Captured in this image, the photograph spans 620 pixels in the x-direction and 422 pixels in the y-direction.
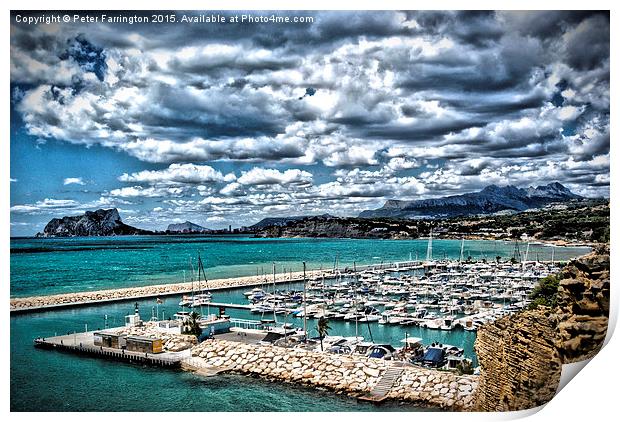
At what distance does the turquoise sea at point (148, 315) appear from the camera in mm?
7984

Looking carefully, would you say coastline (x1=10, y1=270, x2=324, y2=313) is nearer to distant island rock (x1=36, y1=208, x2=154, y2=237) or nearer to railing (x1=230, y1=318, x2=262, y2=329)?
railing (x1=230, y1=318, x2=262, y2=329)

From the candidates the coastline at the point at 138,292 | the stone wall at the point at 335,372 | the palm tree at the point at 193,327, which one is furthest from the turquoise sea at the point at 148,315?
the palm tree at the point at 193,327

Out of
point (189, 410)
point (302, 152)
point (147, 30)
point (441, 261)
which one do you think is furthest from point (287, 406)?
point (147, 30)

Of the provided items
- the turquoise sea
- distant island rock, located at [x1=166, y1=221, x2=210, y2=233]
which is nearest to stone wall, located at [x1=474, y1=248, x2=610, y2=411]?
the turquoise sea

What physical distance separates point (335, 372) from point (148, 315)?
4579 millimetres

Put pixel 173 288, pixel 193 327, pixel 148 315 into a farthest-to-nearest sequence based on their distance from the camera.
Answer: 1. pixel 148 315
2. pixel 173 288
3. pixel 193 327

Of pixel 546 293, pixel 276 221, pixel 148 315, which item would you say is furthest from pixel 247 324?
pixel 546 293

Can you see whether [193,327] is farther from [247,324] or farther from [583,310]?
[583,310]

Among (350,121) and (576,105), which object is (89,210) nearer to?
(350,121)

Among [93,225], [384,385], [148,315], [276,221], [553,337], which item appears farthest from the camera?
[148,315]

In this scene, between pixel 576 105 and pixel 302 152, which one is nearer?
pixel 576 105

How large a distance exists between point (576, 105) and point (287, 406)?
204 inches

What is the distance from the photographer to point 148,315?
11977 millimetres

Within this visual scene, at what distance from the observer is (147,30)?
24.8 ft
